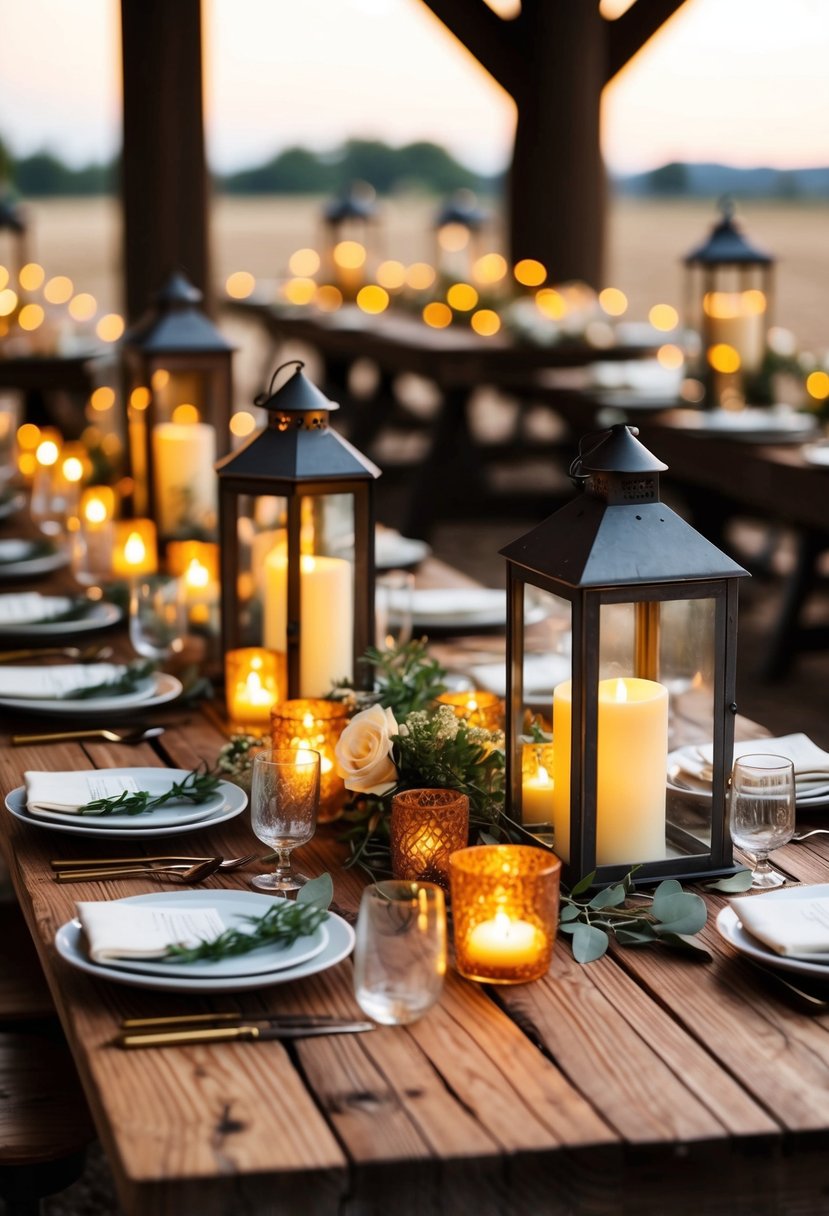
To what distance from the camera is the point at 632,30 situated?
22.4 ft

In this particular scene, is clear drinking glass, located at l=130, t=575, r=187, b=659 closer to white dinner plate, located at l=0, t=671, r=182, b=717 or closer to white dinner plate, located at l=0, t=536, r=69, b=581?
white dinner plate, located at l=0, t=671, r=182, b=717

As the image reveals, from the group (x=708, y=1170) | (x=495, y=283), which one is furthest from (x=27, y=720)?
(x=495, y=283)

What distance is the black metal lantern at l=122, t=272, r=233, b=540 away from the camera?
9.49ft

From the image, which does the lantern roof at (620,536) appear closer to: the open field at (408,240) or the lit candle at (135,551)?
the lit candle at (135,551)

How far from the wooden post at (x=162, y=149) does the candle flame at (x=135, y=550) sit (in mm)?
2826

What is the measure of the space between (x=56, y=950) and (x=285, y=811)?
24 centimetres

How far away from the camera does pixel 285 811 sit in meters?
1.49

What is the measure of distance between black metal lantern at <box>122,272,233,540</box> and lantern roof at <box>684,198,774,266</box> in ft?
7.38

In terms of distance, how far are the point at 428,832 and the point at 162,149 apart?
14.7ft

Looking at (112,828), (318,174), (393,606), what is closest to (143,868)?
(112,828)

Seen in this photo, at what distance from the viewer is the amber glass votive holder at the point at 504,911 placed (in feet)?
4.37

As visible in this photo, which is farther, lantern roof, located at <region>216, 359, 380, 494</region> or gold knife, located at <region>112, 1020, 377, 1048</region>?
lantern roof, located at <region>216, 359, 380, 494</region>

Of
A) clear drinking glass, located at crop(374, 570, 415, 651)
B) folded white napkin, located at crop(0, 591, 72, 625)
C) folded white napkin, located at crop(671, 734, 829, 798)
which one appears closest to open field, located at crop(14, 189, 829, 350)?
folded white napkin, located at crop(0, 591, 72, 625)

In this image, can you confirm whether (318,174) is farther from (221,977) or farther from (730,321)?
(221,977)
